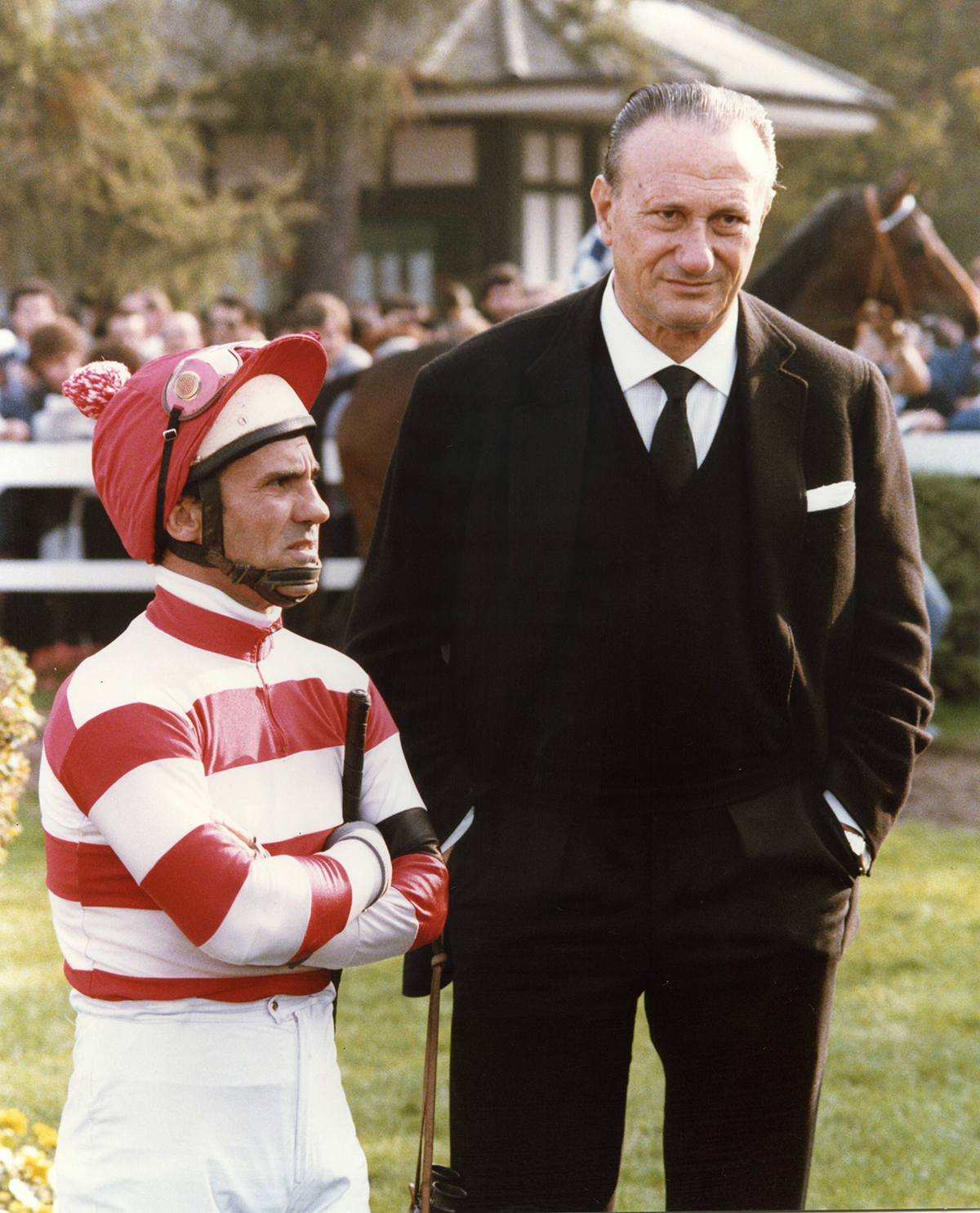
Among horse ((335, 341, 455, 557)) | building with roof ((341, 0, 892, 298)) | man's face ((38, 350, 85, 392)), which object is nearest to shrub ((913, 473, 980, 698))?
building with roof ((341, 0, 892, 298))

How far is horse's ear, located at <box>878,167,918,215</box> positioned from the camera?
4.60 metres

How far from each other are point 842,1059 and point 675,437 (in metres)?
2.36

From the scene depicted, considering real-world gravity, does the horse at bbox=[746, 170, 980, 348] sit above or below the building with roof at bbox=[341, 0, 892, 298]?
below

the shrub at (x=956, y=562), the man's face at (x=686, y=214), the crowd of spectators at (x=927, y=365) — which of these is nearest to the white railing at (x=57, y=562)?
the man's face at (x=686, y=214)

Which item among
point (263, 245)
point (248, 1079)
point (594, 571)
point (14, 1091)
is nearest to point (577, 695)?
point (594, 571)

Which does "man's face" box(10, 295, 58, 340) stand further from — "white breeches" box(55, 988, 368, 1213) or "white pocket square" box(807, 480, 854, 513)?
"white breeches" box(55, 988, 368, 1213)

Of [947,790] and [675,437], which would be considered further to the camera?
[947,790]

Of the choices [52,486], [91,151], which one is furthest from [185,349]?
[91,151]

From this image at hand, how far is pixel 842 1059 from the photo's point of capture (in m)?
3.80

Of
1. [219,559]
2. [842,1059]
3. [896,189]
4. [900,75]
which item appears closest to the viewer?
[219,559]

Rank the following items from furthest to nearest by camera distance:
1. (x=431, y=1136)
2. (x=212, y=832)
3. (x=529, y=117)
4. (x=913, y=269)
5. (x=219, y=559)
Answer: (x=913, y=269) < (x=529, y=117) < (x=431, y=1136) < (x=219, y=559) < (x=212, y=832)

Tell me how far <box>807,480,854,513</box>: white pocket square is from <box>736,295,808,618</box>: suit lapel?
2cm

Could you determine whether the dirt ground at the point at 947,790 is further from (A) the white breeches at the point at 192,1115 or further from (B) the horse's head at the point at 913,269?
(A) the white breeches at the point at 192,1115

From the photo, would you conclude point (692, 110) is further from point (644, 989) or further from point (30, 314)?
point (30, 314)
